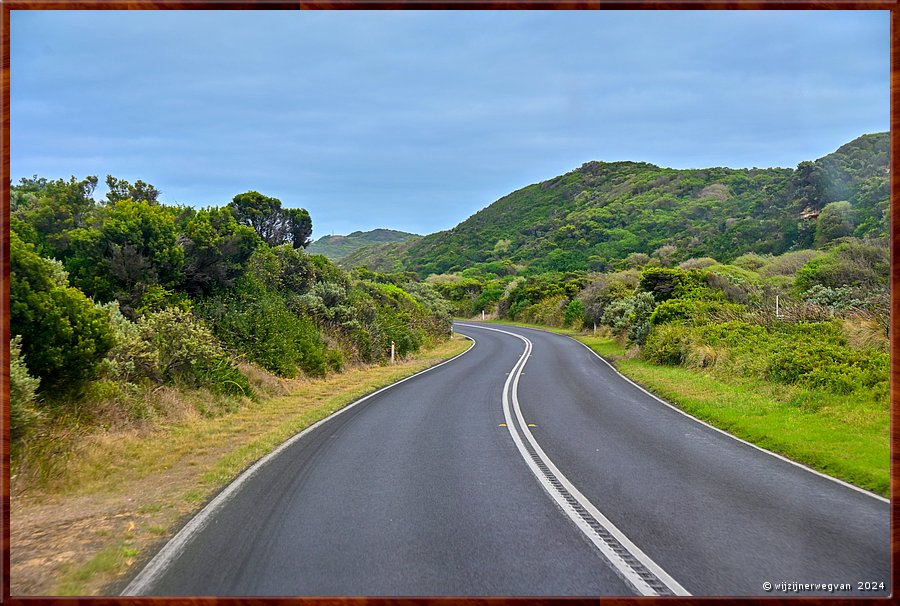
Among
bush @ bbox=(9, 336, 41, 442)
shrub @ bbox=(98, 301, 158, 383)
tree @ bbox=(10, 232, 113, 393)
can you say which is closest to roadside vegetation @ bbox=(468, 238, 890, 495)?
bush @ bbox=(9, 336, 41, 442)

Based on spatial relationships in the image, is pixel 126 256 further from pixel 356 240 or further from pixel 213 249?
pixel 356 240

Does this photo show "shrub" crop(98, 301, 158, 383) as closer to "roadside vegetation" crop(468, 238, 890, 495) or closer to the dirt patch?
the dirt patch

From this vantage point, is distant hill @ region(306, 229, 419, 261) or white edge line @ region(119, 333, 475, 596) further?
distant hill @ region(306, 229, 419, 261)

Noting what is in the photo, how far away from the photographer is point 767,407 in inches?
496

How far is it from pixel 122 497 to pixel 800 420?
36.3ft

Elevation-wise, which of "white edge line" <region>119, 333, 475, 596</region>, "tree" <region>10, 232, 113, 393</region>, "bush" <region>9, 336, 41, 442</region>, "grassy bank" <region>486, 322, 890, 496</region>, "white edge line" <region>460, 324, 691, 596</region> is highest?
"tree" <region>10, 232, 113, 393</region>

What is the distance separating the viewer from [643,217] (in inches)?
3974

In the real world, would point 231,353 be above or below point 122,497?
above

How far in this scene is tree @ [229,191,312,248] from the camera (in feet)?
84.9

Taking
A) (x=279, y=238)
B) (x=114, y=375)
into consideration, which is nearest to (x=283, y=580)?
(x=114, y=375)

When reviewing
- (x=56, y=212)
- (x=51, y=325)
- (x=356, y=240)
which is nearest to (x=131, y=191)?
(x=56, y=212)

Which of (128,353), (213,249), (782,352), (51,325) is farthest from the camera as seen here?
(213,249)

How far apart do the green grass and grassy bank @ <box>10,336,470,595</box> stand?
784cm

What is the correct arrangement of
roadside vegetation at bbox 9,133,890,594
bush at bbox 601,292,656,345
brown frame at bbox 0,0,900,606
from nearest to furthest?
Answer: brown frame at bbox 0,0,900,606, roadside vegetation at bbox 9,133,890,594, bush at bbox 601,292,656,345
